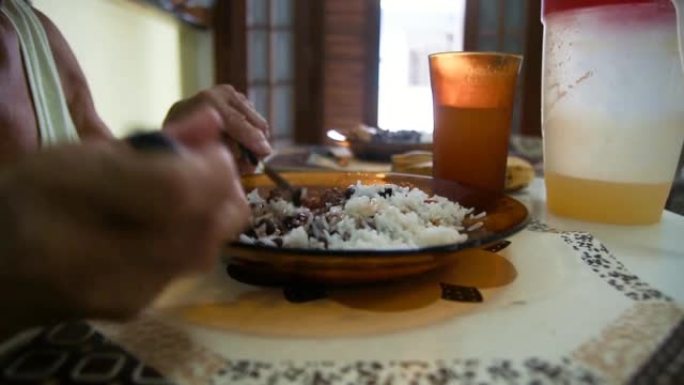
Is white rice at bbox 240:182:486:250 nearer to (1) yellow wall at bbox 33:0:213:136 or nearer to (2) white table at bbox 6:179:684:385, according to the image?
(2) white table at bbox 6:179:684:385

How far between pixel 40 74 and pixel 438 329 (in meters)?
0.70

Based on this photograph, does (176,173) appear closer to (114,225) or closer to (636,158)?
(114,225)

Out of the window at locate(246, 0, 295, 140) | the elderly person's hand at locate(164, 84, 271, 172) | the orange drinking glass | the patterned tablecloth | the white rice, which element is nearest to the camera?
the patterned tablecloth

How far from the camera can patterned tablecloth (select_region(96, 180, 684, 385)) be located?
1.21 feet

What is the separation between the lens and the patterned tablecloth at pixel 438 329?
368 millimetres

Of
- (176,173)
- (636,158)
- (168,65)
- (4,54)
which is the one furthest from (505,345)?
(168,65)

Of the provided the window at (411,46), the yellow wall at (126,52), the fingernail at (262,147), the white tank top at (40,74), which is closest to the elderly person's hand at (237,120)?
the fingernail at (262,147)

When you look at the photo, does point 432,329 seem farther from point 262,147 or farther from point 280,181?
point 262,147

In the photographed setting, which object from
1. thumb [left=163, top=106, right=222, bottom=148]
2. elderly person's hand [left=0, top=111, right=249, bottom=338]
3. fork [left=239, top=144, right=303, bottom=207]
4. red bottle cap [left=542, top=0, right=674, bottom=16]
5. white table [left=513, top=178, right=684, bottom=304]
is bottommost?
white table [left=513, top=178, right=684, bottom=304]

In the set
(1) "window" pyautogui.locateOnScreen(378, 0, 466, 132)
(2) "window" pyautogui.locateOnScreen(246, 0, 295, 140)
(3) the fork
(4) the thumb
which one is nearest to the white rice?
(3) the fork

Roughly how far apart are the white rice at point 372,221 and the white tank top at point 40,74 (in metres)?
0.34

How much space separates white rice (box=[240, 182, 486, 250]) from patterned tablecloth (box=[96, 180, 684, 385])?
0.14ft

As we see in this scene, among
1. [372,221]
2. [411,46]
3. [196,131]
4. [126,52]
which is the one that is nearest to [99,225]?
[196,131]

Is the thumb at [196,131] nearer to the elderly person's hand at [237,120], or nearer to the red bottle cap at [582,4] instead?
the elderly person's hand at [237,120]
